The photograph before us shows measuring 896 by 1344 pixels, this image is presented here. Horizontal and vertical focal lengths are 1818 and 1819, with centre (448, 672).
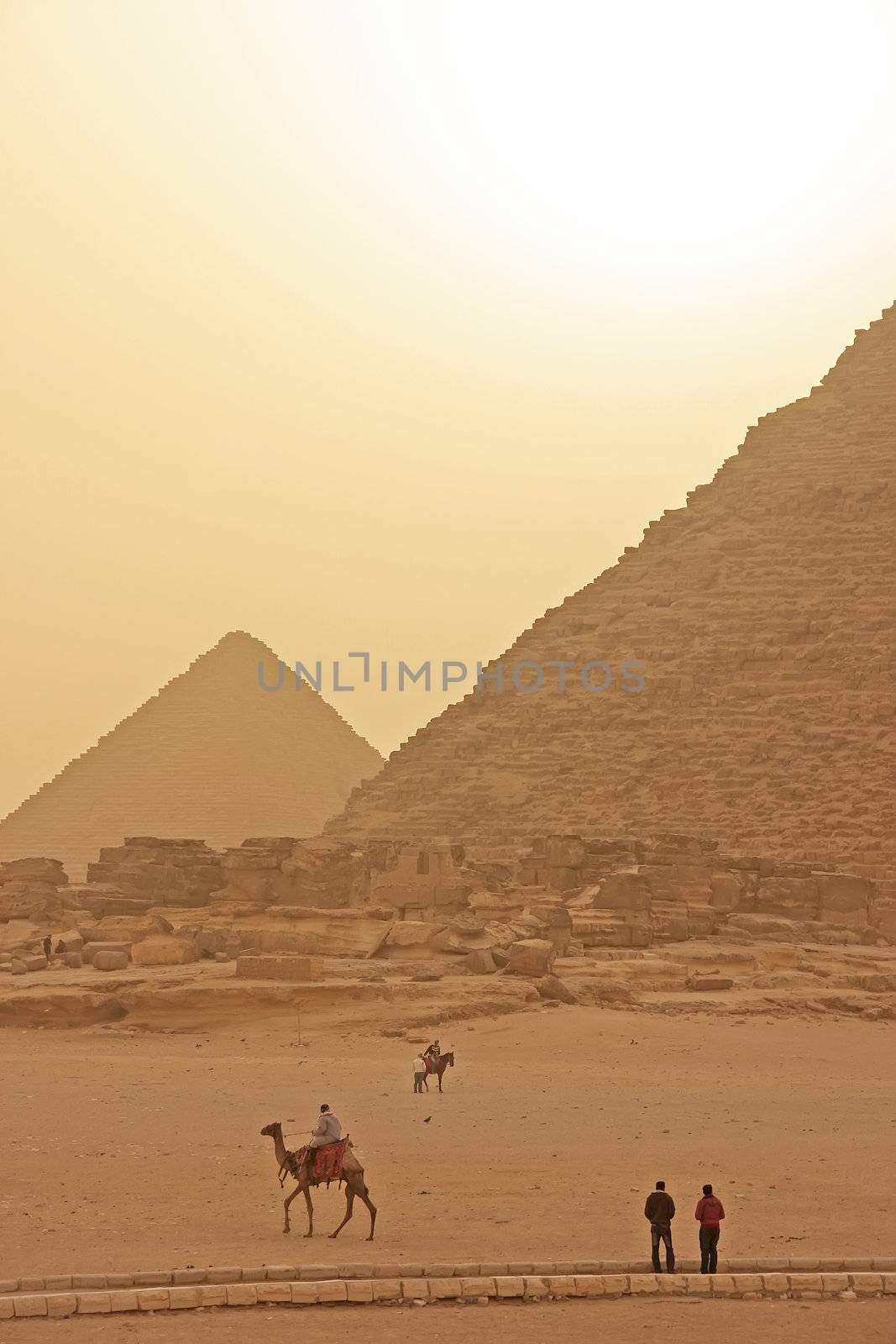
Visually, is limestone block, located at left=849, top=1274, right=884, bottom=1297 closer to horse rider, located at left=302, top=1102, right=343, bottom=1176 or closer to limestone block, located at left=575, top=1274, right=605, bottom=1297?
limestone block, located at left=575, top=1274, right=605, bottom=1297

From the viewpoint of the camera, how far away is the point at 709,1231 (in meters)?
7.34

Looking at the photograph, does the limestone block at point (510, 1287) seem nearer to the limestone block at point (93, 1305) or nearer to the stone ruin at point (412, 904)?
the limestone block at point (93, 1305)

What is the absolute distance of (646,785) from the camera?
103ft

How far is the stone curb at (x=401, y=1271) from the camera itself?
7066 mm

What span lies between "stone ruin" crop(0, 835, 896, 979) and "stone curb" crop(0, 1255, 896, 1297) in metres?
7.34

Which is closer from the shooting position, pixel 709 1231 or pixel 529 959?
pixel 709 1231

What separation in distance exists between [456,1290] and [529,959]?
27.7ft

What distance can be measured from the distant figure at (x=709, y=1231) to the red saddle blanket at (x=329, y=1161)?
1615 mm

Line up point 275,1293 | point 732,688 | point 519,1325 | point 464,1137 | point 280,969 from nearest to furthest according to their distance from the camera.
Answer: point 519,1325 < point 275,1293 < point 464,1137 < point 280,969 < point 732,688

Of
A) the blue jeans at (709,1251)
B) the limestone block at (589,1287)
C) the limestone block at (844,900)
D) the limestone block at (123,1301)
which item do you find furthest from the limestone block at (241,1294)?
the limestone block at (844,900)

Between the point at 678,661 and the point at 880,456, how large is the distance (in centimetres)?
639

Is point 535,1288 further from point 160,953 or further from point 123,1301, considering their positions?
point 160,953

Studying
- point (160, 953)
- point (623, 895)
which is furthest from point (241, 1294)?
point (623, 895)

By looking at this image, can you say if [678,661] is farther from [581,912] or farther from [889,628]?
[581,912]
